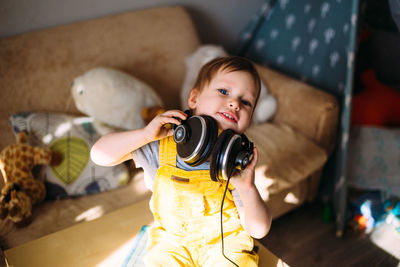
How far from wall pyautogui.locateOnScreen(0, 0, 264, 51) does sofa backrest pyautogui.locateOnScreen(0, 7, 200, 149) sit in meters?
0.08

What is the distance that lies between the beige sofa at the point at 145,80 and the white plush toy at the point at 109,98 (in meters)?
0.12

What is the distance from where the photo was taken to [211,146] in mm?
733

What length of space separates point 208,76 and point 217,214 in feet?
1.30

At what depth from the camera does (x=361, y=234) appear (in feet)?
5.38

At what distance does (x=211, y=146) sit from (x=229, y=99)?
0.58 feet

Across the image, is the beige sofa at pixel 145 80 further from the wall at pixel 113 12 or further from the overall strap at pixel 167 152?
the overall strap at pixel 167 152

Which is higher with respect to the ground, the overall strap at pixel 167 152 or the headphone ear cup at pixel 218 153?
the headphone ear cup at pixel 218 153

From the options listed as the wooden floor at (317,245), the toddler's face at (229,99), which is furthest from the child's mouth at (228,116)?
the wooden floor at (317,245)

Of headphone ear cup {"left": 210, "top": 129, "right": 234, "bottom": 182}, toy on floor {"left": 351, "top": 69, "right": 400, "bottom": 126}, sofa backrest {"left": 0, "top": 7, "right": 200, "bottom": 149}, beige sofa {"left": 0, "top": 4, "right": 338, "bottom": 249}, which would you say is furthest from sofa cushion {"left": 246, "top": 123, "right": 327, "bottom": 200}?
headphone ear cup {"left": 210, "top": 129, "right": 234, "bottom": 182}

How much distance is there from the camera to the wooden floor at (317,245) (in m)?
1.50

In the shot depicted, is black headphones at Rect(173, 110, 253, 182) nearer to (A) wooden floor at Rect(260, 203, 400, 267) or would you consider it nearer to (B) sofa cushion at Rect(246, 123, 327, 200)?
(B) sofa cushion at Rect(246, 123, 327, 200)

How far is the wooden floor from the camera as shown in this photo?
1.50m

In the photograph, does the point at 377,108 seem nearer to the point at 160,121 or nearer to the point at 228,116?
the point at 228,116

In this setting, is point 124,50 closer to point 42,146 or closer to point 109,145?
point 42,146
